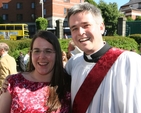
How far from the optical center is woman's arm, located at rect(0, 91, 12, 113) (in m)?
2.27

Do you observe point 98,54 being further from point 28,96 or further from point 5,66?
point 5,66

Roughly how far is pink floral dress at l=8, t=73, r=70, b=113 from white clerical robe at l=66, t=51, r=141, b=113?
438mm

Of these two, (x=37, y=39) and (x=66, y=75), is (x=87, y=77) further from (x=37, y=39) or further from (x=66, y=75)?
(x=37, y=39)

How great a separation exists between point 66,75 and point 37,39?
0.49m

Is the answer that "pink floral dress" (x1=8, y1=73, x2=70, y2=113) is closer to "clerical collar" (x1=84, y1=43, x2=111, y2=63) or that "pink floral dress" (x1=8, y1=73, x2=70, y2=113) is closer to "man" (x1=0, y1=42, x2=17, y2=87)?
"clerical collar" (x1=84, y1=43, x2=111, y2=63)

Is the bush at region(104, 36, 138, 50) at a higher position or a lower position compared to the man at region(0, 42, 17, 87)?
higher

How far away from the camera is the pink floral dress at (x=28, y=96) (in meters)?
2.20

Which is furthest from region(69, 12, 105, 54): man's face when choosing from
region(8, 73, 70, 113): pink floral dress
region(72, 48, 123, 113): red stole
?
region(8, 73, 70, 113): pink floral dress

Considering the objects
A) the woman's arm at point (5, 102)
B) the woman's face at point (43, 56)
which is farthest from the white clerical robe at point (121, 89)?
the woman's arm at point (5, 102)

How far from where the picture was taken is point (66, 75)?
2.51 metres

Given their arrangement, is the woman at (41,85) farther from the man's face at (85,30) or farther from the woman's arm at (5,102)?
the man's face at (85,30)

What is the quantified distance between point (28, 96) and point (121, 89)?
3.04 feet

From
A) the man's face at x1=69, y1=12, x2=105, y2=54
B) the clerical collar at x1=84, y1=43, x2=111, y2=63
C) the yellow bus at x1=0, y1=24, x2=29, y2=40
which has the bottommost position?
the clerical collar at x1=84, y1=43, x2=111, y2=63

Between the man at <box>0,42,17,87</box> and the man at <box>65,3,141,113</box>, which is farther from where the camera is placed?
the man at <box>0,42,17,87</box>
